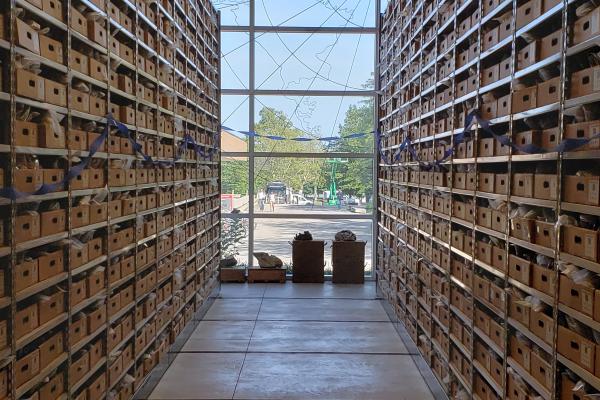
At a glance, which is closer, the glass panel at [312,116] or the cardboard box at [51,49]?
the cardboard box at [51,49]

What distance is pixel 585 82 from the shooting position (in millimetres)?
2186

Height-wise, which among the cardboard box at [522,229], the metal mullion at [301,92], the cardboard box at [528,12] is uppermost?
the metal mullion at [301,92]

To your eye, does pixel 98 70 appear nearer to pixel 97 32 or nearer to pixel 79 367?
pixel 97 32

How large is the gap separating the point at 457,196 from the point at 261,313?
3.42 metres

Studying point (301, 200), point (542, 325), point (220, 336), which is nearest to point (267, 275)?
point (301, 200)

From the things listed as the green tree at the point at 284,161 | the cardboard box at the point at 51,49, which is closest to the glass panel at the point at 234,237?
the green tree at the point at 284,161

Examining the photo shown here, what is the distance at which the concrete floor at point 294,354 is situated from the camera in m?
4.51

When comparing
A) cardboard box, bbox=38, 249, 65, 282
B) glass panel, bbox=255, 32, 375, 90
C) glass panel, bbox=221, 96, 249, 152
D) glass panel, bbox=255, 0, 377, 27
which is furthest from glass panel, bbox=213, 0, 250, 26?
cardboard box, bbox=38, 249, 65, 282

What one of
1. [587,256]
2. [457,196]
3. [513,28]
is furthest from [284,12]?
[587,256]

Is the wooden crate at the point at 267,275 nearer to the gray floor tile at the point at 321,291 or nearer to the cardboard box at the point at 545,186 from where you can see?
the gray floor tile at the point at 321,291

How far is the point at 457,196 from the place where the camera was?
167 inches

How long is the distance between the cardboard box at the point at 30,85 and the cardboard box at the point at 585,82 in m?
2.30

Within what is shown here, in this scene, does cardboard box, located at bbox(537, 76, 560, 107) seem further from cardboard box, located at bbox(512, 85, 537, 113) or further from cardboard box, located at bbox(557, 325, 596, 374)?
cardboard box, located at bbox(557, 325, 596, 374)

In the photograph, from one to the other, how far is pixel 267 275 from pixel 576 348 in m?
6.66
